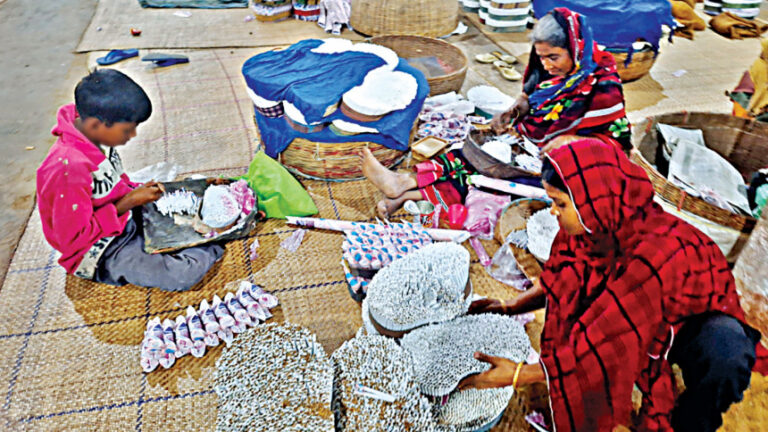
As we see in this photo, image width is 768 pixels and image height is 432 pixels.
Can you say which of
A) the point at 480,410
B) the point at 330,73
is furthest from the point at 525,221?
the point at 330,73

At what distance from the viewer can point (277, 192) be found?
8.69 feet

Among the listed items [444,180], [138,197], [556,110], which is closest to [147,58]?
[138,197]

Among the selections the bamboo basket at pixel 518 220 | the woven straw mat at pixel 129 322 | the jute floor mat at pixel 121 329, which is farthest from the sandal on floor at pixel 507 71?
the jute floor mat at pixel 121 329

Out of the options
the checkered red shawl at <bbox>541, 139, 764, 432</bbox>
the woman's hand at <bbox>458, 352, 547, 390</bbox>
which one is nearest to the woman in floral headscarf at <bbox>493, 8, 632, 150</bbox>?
the checkered red shawl at <bbox>541, 139, 764, 432</bbox>

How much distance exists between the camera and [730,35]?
5.16 meters

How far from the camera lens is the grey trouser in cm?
218

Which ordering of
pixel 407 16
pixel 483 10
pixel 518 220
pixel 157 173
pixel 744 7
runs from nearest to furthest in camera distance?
1. pixel 518 220
2. pixel 157 173
3. pixel 407 16
4. pixel 744 7
5. pixel 483 10

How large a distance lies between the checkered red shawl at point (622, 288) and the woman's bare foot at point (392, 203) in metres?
1.42

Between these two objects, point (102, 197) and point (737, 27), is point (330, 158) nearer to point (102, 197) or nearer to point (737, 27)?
point (102, 197)

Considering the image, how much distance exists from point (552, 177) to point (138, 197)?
74.0 inches

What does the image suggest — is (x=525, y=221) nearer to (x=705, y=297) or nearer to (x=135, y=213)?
(x=705, y=297)

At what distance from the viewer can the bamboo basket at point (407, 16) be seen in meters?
4.95

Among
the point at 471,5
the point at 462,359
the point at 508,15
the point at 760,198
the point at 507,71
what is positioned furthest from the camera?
the point at 471,5

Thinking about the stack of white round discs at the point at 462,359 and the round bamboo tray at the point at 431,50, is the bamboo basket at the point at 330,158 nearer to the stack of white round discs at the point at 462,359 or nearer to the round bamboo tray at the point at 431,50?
the round bamboo tray at the point at 431,50
